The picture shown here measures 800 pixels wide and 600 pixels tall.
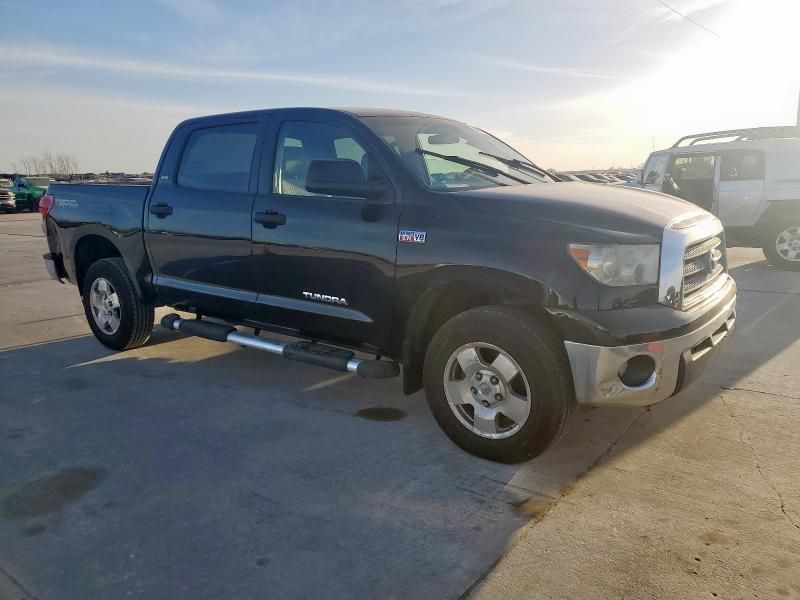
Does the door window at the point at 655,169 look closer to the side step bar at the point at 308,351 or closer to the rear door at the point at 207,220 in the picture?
the rear door at the point at 207,220

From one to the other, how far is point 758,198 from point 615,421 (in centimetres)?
677

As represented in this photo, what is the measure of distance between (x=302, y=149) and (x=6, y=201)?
3079 cm

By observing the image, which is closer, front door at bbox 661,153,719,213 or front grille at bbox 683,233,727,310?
front grille at bbox 683,233,727,310

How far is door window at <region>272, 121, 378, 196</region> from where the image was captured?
163 inches

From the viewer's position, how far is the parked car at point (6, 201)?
96.9 ft

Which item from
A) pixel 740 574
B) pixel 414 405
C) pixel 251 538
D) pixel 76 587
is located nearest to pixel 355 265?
pixel 414 405

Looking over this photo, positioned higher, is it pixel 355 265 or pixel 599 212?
pixel 599 212

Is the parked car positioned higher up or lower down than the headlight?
lower down

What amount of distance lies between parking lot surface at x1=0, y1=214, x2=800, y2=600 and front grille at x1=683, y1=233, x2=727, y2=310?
856 mm

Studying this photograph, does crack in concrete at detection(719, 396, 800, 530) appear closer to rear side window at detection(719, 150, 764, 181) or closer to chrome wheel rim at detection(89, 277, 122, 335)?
chrome wheel rim at detection(89, 277, 122, 335)

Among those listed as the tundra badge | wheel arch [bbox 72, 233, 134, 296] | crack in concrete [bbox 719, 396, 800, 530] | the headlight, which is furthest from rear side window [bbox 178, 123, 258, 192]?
crack in concrete [bbox 719, 396, 800, 530]

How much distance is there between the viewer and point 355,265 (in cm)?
388

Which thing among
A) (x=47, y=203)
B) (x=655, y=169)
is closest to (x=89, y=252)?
(x=47, y=203)

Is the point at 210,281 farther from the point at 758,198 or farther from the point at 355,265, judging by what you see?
the point at 758,198
